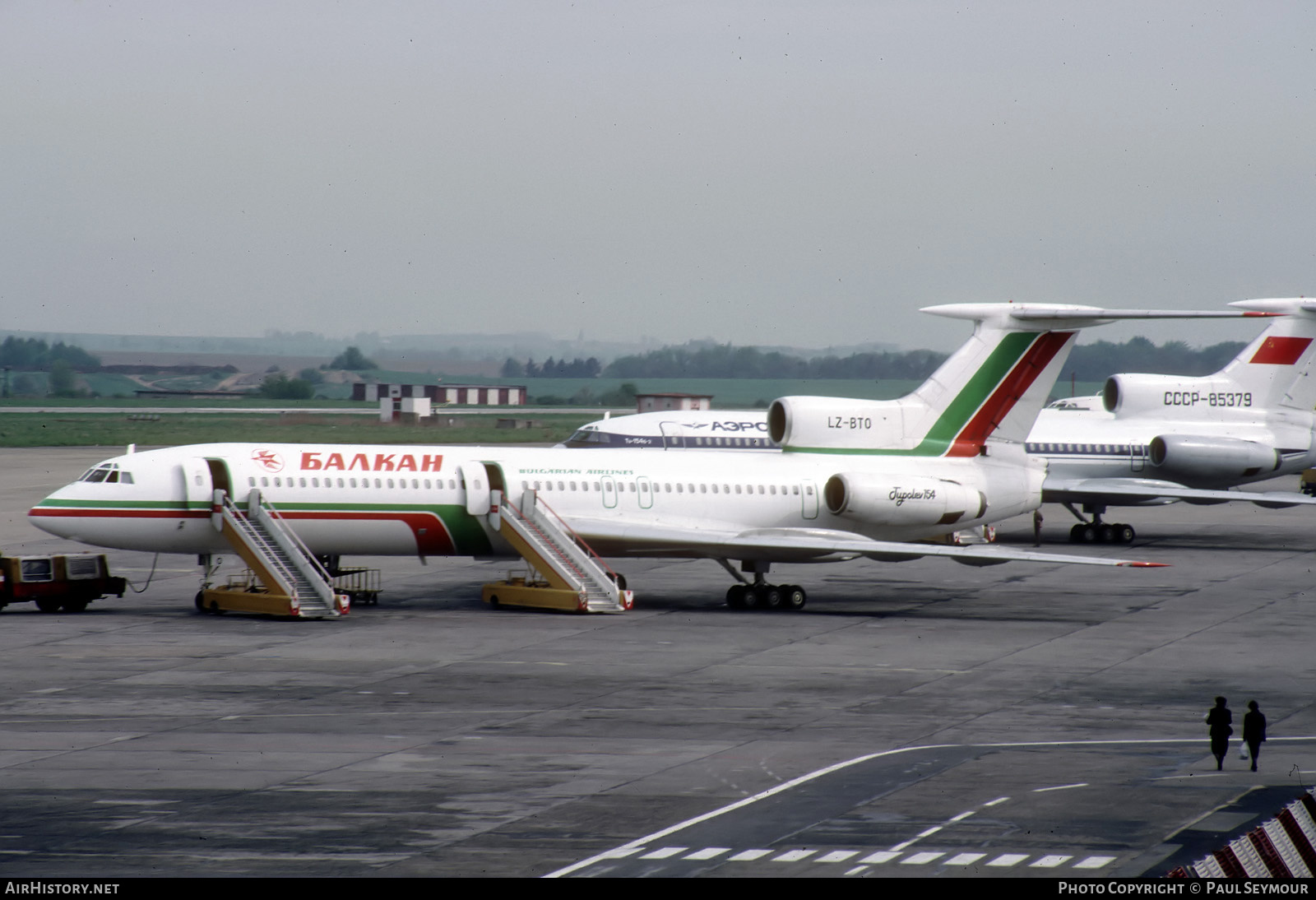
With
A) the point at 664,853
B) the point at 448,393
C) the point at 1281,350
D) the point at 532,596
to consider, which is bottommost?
the point at 532,596

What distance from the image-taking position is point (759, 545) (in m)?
37.8

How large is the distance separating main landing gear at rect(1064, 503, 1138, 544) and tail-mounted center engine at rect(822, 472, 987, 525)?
16.3m

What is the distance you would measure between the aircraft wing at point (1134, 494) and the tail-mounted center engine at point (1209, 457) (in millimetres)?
720

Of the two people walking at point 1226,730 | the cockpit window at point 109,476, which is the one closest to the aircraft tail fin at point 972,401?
the cockpit window at point 109,476

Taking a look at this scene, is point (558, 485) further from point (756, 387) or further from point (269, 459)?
point (756, 387)

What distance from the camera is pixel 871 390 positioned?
333ft

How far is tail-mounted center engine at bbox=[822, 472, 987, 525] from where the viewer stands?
3984 cm

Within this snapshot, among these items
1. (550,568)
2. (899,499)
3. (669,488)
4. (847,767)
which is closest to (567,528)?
(550,568)

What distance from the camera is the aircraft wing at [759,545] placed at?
37188 mm

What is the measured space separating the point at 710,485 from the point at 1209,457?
22861mm

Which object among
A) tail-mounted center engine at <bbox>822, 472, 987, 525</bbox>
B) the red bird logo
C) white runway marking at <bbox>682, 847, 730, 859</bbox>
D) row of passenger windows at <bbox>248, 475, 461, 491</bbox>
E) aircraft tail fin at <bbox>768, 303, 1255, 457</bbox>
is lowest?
white runway marking at <bbox>682, 847, 730, 859</bbox>

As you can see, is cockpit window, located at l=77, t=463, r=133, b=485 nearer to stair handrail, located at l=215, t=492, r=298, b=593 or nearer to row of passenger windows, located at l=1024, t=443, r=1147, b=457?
stair handrail, located at l=215, t=492, r=298, b=593

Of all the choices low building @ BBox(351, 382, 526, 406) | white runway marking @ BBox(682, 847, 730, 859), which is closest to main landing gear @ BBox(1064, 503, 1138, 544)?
white runway marking @ BBox(682, 847, 730, 859)
